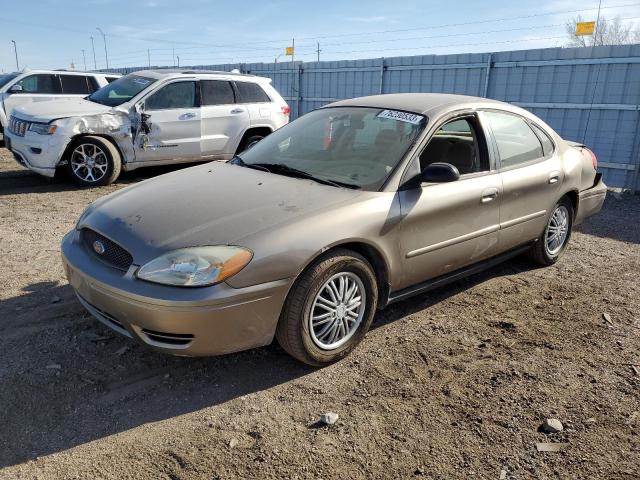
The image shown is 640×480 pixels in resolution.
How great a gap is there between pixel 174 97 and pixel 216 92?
0.79 m

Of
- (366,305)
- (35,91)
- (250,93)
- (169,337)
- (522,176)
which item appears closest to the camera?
(169,337)

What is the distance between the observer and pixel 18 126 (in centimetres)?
766

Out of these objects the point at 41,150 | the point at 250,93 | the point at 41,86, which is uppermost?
the point at 250,93

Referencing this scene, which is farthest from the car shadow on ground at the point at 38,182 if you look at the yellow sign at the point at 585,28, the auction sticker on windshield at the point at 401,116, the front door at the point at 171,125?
the yellow sign at the point at 585,28

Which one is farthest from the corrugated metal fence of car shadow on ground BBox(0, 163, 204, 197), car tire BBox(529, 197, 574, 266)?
car shadow on ground BBox(0, 163, 204, 197)

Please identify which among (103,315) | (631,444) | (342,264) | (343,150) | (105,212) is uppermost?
(343,150)

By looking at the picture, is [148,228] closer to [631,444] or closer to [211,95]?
A: [631,444]

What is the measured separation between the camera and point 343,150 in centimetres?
385

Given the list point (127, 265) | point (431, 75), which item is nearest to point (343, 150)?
point (127, 265)

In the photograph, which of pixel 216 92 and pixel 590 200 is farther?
pixel 216 92

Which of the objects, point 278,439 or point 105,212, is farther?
point 105,212

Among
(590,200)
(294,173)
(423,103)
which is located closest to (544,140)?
(590,200)

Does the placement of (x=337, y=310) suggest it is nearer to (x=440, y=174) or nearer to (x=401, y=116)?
(x=440, y=174)

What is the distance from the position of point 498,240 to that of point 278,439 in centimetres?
254
